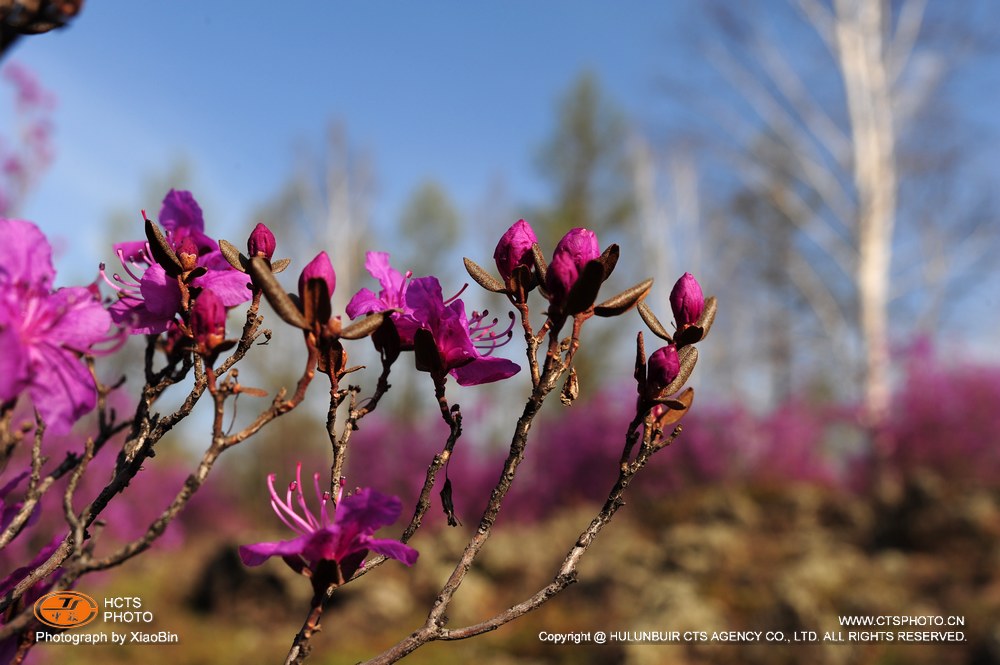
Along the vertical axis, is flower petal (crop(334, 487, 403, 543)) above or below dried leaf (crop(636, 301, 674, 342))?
below

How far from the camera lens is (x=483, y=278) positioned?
1.00m

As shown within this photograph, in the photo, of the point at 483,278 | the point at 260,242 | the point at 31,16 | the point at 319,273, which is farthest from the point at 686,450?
the point at 31,16

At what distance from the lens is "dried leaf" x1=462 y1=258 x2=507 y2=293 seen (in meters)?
0.99

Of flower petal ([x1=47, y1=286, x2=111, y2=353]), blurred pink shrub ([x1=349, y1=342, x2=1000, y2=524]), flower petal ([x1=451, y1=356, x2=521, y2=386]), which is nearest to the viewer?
flower petal ([x1=47, y1=286, x2=111, y2=353])

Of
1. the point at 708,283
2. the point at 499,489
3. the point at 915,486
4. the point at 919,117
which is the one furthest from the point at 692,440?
the point at 499,489

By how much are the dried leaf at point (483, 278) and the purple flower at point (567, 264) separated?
3.5 inches

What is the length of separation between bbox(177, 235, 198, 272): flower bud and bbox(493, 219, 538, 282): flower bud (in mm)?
392

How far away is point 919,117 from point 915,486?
599 cm

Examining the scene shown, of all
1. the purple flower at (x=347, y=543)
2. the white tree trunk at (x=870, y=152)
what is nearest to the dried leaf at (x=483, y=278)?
the purple flower at (x=347, y=543)

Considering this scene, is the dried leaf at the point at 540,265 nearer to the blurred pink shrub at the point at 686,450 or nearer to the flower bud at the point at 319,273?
the flower bud at the point at 319,273

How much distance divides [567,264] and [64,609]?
2.50 feet

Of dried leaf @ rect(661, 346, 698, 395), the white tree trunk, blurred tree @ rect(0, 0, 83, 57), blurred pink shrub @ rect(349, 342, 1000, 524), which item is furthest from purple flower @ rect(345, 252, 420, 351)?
the white tree trunk

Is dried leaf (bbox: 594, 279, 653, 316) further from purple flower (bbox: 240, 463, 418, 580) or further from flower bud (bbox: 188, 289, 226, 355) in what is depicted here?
flower bud (bbox: 188, 289, 226, 355)

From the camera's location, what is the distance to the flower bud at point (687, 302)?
990 millimetres
